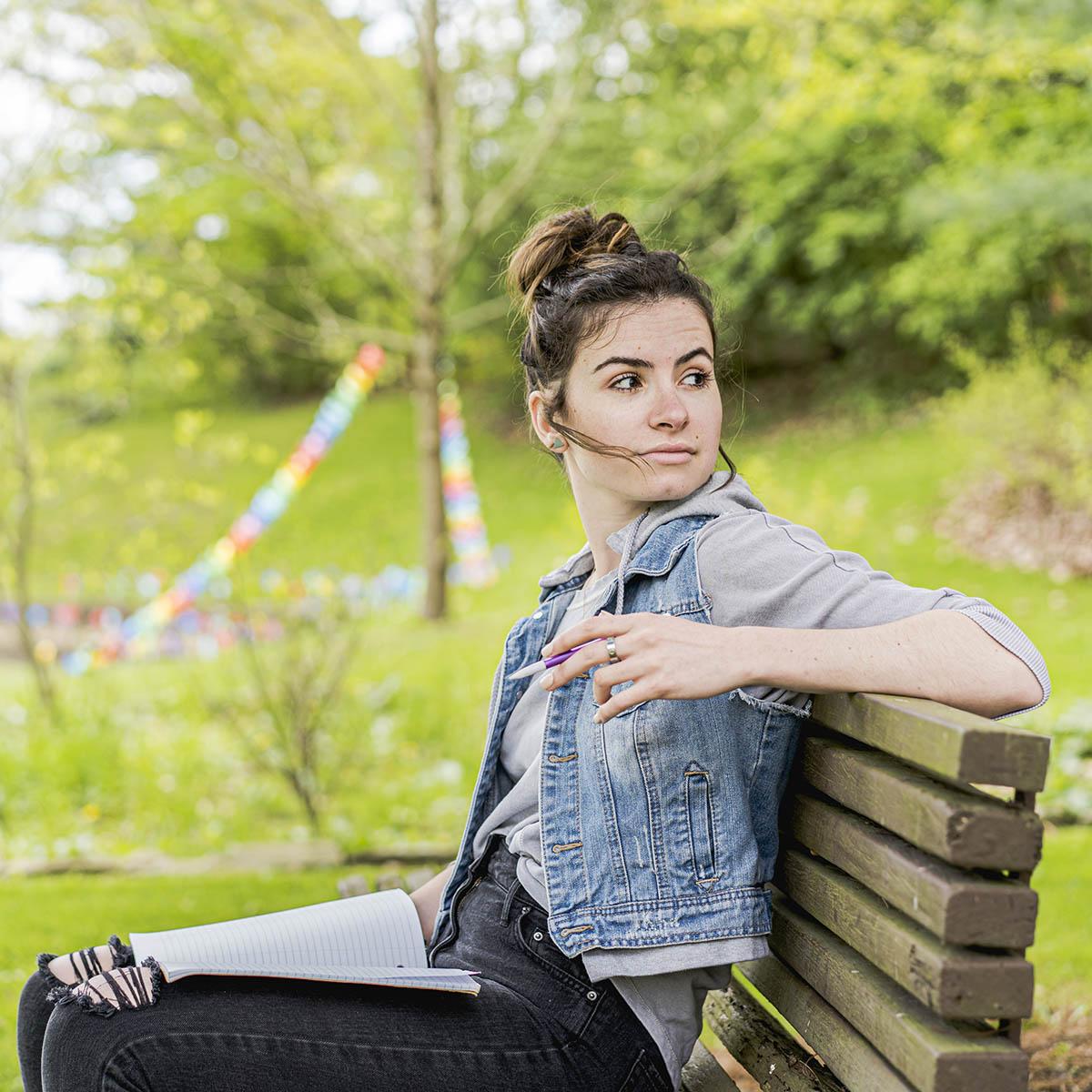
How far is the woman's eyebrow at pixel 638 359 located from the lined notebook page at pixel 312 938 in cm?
98

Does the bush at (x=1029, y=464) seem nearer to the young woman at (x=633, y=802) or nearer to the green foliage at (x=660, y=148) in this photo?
the green foliage at (x=660, y=148)

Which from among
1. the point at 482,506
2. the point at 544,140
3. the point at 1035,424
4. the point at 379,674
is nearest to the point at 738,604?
the point at 379,674

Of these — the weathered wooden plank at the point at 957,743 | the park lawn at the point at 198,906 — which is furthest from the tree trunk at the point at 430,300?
the weathered wooden plank at the point at 957,743

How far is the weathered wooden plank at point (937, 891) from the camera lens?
1.31 m

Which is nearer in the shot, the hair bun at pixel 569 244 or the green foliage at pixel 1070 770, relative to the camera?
the hair bun at pixel 569 244

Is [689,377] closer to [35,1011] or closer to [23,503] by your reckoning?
[35,1011]

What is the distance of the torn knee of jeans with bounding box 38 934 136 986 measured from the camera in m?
1.86

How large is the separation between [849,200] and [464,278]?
6727 mm

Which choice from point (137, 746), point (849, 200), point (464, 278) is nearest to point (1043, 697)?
point (137, 746)

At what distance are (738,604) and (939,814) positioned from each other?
16.7 inches

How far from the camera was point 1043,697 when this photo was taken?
4.96 feet

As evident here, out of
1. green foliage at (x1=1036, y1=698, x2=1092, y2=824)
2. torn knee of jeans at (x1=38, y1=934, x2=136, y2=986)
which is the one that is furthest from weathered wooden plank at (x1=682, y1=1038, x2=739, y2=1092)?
green foliage at (x1=1036, y1=698, x2=1092, y2=824)

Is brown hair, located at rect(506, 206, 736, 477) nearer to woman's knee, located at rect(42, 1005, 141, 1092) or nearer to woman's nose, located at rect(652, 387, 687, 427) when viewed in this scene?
woman's nose, located at rect(652, 387, 687, 427)

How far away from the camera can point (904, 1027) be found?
1394 mm
